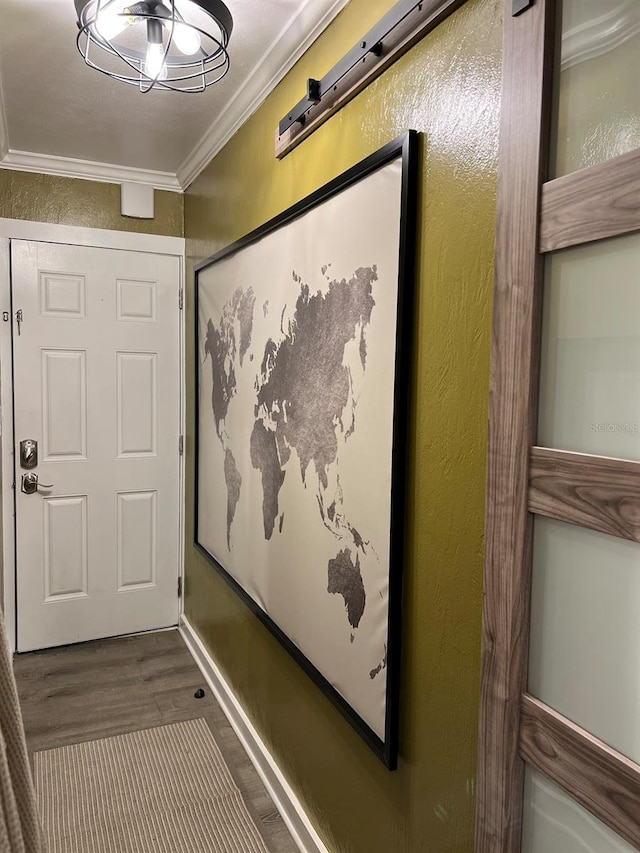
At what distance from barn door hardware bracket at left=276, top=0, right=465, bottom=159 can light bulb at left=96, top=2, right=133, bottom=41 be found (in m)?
0.48

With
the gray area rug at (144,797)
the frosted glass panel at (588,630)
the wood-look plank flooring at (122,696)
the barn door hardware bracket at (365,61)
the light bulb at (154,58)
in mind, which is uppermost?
the light bulb at (154,58)

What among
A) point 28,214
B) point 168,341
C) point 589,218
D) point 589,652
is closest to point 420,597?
point 589,652

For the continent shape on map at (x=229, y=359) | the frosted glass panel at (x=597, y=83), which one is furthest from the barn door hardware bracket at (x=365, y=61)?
the continent shape on map at (x=229, y=359)

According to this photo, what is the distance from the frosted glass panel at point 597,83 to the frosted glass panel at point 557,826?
0.96 m

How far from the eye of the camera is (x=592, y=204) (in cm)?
86

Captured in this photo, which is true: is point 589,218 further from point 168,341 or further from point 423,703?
point 168,341

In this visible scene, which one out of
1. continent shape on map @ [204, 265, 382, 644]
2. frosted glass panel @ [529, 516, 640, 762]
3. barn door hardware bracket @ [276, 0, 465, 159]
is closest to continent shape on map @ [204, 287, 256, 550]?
continent shape on map @ [204, 265, 382, 644]

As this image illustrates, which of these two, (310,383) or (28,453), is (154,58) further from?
(28,453)

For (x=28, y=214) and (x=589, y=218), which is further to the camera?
(x=28, y=214)

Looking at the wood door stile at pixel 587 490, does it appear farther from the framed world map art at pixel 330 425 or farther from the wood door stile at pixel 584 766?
the framed world map art at pixel 330 425

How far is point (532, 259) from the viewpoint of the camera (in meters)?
0.96

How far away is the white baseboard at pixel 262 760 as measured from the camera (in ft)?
6.20

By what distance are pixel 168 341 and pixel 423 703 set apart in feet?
Answer: 8.12

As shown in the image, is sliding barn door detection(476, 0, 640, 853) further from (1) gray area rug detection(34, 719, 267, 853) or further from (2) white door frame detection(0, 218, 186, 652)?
(2) white door frame detection(0, 218, 186, 652)
